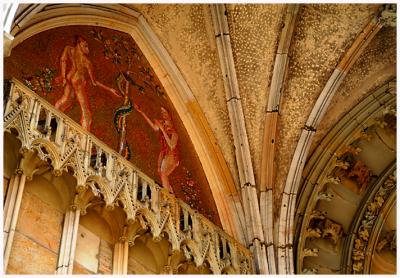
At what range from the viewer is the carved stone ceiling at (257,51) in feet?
31.5

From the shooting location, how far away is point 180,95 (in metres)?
9.70

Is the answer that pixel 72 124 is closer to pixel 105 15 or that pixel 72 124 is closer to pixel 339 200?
pixel 105 15

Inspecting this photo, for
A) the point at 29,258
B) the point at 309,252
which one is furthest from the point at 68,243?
the point at 309,252

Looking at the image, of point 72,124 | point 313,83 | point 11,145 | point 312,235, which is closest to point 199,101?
point 313,83

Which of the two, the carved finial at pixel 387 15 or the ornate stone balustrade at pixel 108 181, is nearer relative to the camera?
the ornate stone balustrade at pixel 108 181

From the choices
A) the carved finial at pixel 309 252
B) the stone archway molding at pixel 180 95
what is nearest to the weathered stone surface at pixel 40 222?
the stone archway molding at pixel 180 95

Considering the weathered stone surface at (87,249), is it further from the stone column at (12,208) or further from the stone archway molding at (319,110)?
the stone archway molding at (319,110)

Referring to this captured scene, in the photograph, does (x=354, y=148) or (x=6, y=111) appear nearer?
(x=6, y=111)

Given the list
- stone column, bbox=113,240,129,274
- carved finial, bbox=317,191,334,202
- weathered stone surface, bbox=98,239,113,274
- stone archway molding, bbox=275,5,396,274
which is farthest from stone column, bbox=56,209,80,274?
carved finial, bbox=317,191,334,202

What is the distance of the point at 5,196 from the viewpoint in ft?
19.9

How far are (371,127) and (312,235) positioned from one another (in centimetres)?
149

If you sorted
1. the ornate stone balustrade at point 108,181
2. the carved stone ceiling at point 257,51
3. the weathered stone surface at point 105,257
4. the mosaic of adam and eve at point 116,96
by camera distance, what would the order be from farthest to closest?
the carved stone ceiling at point 257,51 < the mosaic of adam and eve at point 116,96 < the weathered stone surface at point 105,257 < the ornate stone balustrade at point 108,181

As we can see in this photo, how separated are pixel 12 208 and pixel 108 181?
108cm

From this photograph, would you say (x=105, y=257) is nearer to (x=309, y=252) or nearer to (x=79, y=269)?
(x=79, y=269)
